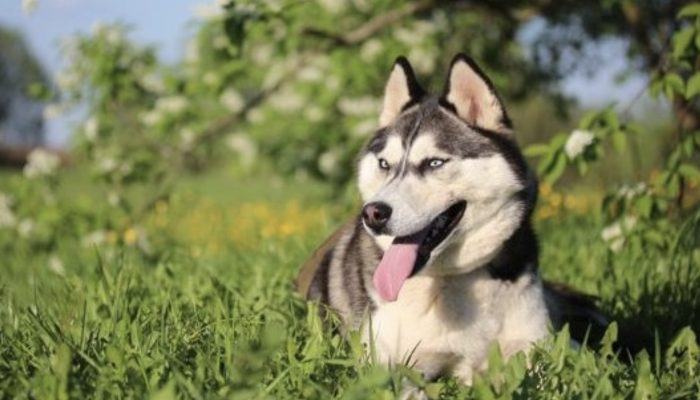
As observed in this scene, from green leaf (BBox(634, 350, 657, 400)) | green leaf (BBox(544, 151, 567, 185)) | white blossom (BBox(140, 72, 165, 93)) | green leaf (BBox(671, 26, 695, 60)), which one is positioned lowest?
green leaf (BBox(634, 350, 657, 400))

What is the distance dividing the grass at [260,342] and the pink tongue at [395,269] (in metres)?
0.27

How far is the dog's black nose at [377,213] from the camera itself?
3.37 meters

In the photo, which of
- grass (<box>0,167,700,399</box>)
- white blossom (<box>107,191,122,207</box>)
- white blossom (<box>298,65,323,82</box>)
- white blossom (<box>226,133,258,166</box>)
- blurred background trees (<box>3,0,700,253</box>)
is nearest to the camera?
grass (<box>0,167,700,399</box>)

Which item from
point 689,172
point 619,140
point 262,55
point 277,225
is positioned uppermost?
point 262,55

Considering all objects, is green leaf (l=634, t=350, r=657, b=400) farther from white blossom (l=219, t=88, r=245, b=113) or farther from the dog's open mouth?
white blossom (l=219, t=88, r=245, b=113)

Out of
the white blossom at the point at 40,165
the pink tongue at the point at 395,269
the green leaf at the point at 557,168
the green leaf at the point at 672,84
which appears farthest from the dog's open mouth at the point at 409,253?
the white blossom at the point at 40,165

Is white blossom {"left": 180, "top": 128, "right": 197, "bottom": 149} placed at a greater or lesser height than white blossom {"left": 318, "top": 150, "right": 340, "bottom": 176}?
greater

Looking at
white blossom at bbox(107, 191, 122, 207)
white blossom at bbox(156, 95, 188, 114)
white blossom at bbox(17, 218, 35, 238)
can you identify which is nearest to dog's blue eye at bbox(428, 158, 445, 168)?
white blossom at bbox(107, 191, 122, 207)

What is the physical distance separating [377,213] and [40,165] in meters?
5.33

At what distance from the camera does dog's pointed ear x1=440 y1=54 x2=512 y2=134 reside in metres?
3.78

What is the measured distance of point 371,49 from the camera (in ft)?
29.7

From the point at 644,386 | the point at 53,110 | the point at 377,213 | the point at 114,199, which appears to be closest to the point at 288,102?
the point at 53,110

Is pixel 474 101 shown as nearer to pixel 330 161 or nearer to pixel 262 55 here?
pixel 330 161

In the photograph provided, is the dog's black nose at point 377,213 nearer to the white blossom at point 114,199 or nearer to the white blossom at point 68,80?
the white blossom at point 114,199
